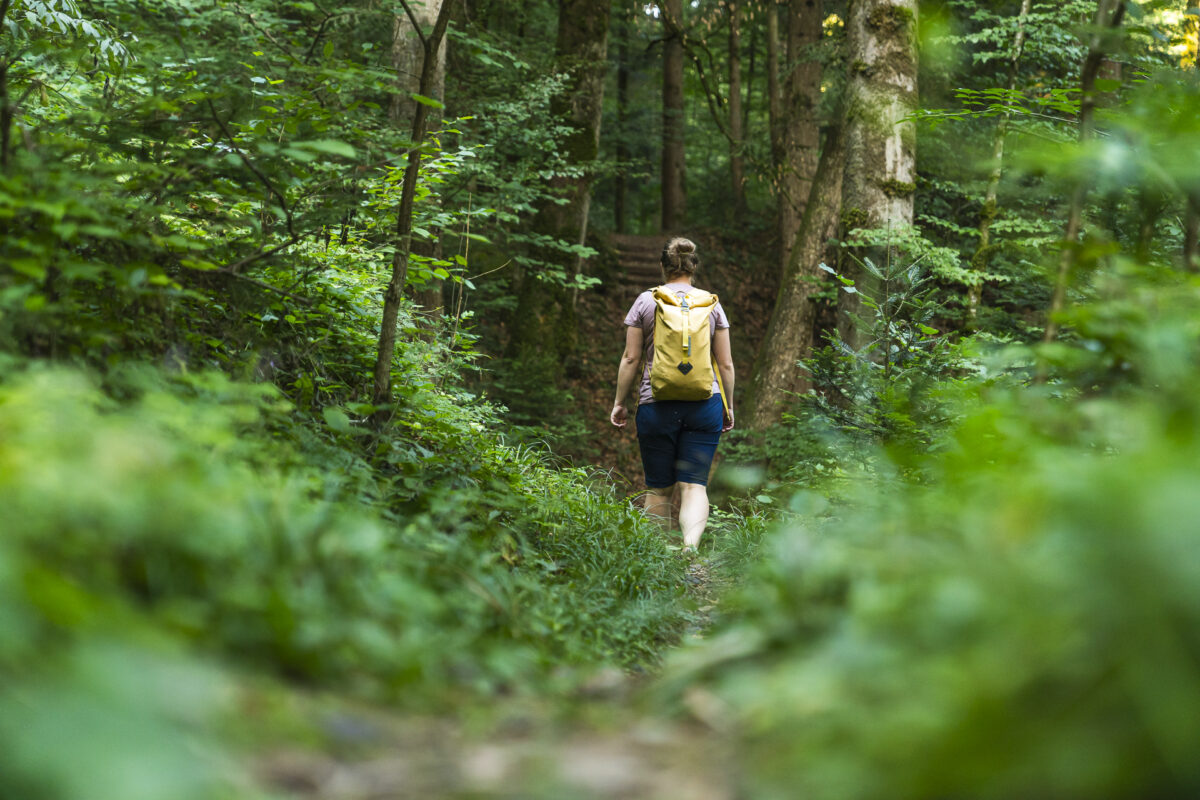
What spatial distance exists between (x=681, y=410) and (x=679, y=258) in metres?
1.07

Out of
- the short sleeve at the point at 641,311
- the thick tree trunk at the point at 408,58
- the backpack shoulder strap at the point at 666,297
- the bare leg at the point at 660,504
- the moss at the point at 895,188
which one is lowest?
the bare leg at the point at 660,504

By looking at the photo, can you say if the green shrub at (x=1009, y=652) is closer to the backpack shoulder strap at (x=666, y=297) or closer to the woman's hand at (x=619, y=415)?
the backpack shoulder strap at (x=666, y=297)

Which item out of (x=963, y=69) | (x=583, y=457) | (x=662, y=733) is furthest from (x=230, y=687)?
(x=963, y=69)

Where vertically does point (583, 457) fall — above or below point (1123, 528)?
below

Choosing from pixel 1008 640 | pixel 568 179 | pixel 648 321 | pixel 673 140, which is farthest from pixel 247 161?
pixel 673 140

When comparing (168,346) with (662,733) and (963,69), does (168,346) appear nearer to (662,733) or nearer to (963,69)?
(662,733)

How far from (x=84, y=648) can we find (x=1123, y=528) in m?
1.74

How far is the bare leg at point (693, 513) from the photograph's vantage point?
540cm

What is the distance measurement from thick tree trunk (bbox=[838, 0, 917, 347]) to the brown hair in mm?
1884

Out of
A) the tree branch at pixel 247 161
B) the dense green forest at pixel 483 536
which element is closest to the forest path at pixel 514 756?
the dense green forest at pixel 483 536

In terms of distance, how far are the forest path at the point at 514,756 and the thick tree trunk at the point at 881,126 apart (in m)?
5.51

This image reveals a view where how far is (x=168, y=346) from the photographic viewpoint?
328 centimetres

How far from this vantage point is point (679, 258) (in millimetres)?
5547

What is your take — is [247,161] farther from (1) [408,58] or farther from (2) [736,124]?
(2) [736,124]
